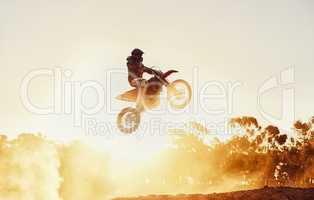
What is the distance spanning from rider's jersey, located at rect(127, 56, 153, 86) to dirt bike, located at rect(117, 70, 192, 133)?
0.68 feet

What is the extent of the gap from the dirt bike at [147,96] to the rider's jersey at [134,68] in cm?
21

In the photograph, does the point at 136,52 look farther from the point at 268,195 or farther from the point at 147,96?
the point at 268,195

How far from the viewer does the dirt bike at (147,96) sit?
14.7 m

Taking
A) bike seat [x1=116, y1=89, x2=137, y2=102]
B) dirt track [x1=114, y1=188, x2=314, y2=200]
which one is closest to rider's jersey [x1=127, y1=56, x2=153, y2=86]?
bike seat [x1=116, y1=89, x2=137, y2=102]

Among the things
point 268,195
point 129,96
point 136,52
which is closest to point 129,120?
point 129,96

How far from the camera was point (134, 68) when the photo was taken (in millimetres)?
14336

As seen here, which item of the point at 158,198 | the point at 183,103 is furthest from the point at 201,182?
the point at 183,103

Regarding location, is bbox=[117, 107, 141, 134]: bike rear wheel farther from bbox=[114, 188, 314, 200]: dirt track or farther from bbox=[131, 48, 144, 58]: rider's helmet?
bbox=[114, 188, 314, 200]: dirt track

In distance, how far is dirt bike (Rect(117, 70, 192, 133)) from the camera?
580 inches

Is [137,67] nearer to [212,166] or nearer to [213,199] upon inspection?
[213,199]

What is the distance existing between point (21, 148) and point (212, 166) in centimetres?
2678

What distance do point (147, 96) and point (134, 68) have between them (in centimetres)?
112

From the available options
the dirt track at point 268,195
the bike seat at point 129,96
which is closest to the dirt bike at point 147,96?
the bike seat at point 129,96

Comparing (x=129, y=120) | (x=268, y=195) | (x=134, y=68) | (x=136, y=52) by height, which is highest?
(x=136, y=52)
